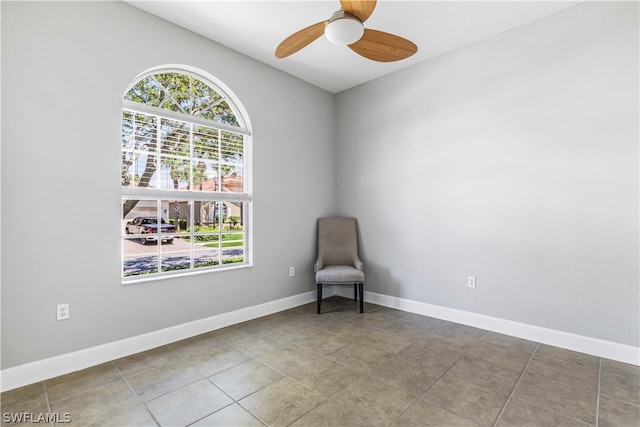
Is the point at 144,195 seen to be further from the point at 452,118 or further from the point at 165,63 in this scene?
the point at 452,118

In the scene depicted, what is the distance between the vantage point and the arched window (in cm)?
268

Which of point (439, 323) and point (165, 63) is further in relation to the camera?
point (439, 323)

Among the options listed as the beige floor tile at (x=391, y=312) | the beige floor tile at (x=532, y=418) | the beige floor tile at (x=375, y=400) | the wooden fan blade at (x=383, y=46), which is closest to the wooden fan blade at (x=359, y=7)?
the wooden fan blade at (x=383, y=46)

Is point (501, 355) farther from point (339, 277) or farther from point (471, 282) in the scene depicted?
point (339, 277)

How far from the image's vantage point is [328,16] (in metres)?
2.69

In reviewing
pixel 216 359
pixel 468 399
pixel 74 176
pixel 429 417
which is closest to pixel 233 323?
pixel 216 359

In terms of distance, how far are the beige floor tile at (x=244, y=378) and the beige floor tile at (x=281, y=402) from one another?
0.06 metres

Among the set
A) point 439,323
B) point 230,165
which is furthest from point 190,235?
point 439,323

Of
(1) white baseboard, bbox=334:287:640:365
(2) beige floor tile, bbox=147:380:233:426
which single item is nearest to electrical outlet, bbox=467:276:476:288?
(1) white baseboard, bbox=334:287:640:365

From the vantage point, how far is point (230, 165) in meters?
3.37

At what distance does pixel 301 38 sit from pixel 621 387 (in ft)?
10.4

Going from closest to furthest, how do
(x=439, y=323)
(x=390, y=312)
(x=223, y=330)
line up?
(x=223, y=330) → (x=439, y=323) → (x=390, y=312)

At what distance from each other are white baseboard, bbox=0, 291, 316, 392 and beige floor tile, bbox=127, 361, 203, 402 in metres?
0.41

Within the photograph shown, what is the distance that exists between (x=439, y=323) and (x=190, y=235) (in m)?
2.71
